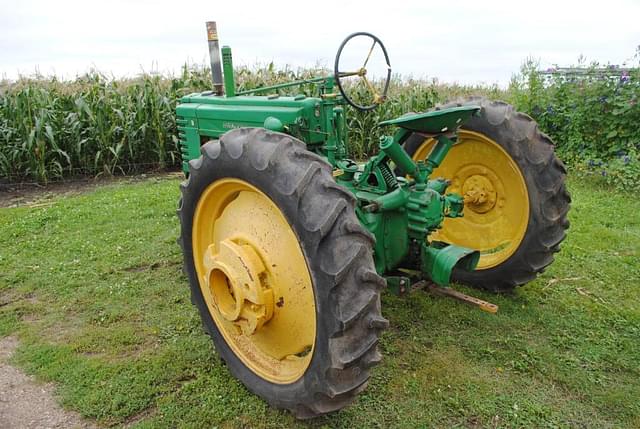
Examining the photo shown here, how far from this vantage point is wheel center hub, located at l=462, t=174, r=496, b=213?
344cm

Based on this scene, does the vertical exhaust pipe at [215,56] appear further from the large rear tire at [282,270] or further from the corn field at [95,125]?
the corn field at [95,125]

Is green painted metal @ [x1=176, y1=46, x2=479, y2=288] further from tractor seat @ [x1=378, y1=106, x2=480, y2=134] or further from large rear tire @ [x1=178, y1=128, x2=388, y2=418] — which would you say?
large rear tire @ [x1=178, y1=128, x2=388, y2=418]

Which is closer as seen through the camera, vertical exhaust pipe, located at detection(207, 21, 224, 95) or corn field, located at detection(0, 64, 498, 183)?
vertical exhaust pipe, located at detection(207, 21, 224, 95)

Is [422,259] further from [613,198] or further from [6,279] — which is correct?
[613,198]

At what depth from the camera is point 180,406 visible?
8.09ft

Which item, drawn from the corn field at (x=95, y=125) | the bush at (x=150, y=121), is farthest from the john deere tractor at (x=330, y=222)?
the corn field at (x=95, y=125)

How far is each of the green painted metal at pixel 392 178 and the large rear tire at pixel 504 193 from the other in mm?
511

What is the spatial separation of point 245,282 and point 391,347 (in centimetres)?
107

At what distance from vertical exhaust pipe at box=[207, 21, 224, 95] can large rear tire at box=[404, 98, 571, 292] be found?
1482 millimetres

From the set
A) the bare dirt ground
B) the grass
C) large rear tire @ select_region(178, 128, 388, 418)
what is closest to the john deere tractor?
large rear tire @ select_region(178, 128, 388, 418)

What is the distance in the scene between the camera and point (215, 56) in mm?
3688

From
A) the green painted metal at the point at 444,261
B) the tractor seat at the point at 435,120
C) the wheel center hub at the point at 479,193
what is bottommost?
the green painted metal at the point at 444,261

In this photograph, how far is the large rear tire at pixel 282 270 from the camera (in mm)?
1910

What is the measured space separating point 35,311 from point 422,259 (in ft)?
8.75
